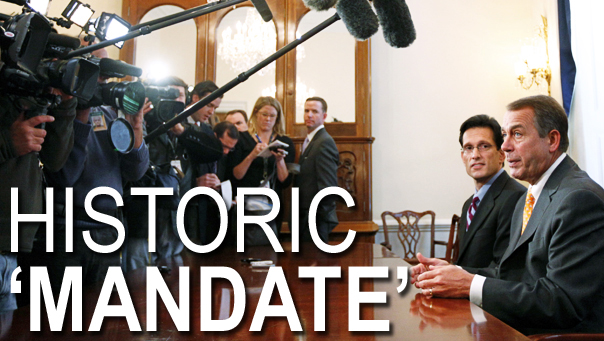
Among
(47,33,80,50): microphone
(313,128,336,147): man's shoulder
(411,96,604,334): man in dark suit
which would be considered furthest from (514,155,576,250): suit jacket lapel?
(313,128,336,147): man's shoulder

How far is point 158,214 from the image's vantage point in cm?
207

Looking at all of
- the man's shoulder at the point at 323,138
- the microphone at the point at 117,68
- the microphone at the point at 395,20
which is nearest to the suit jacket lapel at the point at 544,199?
the microphone at the point at 395,20

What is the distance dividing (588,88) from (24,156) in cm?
384

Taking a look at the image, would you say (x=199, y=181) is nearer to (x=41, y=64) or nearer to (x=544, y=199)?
(x=41, y=64)

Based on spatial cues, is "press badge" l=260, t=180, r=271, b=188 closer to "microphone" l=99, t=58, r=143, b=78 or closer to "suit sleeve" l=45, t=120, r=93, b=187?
"suit sleeve" l=45, t=120, r=93, b=187

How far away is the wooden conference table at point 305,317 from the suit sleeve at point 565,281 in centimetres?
13

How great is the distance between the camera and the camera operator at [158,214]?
6.26 feet

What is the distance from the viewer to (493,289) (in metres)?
1.22

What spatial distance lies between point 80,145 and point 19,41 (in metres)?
0.52

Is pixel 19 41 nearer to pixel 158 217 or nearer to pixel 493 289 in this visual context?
pixel 158 217

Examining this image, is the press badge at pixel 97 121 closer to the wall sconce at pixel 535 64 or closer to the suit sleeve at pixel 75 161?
the suit sleeve at pixel 75 161

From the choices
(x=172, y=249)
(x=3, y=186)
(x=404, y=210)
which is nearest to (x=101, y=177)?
(x=3, y=186)

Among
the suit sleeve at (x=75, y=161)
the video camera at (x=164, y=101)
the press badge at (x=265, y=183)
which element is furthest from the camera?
the press badge at (x=265, y=183)

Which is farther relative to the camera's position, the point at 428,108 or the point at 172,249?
the point at 428,108
